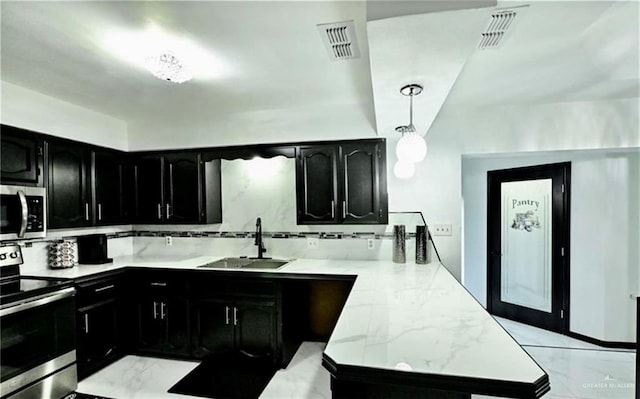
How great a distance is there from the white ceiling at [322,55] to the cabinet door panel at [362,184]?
0.23 m

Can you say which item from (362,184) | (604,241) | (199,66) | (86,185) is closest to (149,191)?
(86,185)

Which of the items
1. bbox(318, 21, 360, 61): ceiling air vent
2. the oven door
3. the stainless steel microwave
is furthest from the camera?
the stainless steel microwave

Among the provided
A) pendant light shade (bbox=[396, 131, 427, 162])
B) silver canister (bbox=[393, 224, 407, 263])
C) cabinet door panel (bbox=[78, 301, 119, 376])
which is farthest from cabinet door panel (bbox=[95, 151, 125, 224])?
pendant light shade (bbox=[396, 131, 427, 162])

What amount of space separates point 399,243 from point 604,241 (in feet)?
7.47

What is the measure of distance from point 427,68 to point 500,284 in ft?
12.5

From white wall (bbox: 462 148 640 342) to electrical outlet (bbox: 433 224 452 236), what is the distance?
74cm

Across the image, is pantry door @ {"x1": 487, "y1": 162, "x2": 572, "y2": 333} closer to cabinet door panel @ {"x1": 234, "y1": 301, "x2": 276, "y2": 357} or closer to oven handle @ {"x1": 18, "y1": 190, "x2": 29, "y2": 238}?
cabinet door panel @ {"x1": 234, "y1": 301, "x2": 276, "y2": 357}

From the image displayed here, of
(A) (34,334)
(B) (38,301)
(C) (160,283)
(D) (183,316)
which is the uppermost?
(B) (38,301)

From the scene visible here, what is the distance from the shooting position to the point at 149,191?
3441 mm

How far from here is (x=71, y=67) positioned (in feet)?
7.17

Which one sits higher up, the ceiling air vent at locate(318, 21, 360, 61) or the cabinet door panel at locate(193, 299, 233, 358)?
the ceiling air vent at locate(318, 21, 360, 61)

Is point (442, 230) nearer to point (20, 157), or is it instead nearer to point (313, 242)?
point (313, 242)

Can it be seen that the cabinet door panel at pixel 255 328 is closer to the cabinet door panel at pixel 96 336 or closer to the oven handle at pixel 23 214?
the cabinet door panel at pixel 96 336

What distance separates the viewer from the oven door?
6.52 ft
